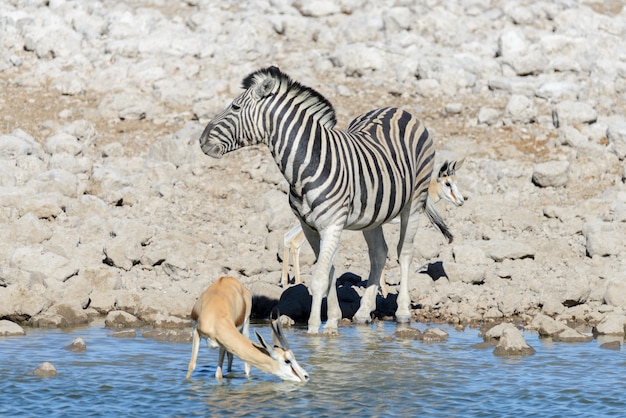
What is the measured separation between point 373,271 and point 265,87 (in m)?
2.92

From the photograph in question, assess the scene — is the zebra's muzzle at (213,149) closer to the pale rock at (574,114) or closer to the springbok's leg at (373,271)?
the springbok's leg at (373,271)

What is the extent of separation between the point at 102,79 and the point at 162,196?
19.7 ft

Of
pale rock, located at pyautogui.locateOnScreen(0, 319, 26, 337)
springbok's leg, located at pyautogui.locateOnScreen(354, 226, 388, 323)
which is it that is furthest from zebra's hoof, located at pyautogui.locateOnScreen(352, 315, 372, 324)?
pale rock, located at pyautogui.locateOnScreen(0, 319, 26, 337)

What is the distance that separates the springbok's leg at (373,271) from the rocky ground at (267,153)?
842 millimetres

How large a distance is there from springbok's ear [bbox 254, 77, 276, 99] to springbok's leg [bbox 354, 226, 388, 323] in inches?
102

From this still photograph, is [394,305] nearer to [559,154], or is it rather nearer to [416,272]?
[416,272]

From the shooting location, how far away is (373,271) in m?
13.1

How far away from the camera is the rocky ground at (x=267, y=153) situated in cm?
1345

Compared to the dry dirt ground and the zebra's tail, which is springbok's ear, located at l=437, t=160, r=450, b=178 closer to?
the zebra's tail

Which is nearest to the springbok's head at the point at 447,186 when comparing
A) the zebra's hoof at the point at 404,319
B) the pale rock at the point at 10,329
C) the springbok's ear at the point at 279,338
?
the zebra's hoof at the point at 404,319

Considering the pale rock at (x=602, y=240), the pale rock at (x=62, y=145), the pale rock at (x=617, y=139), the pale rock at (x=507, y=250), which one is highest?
the pale rock at (x=617, y=139)

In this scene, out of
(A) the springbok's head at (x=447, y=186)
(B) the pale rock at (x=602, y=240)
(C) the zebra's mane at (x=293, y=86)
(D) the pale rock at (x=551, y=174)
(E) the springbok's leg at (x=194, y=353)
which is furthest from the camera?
(D) the pale rock at (x=551, y=174)

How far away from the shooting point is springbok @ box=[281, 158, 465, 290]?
14383mm

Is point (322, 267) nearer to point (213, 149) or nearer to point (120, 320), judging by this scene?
point (213, 149)
